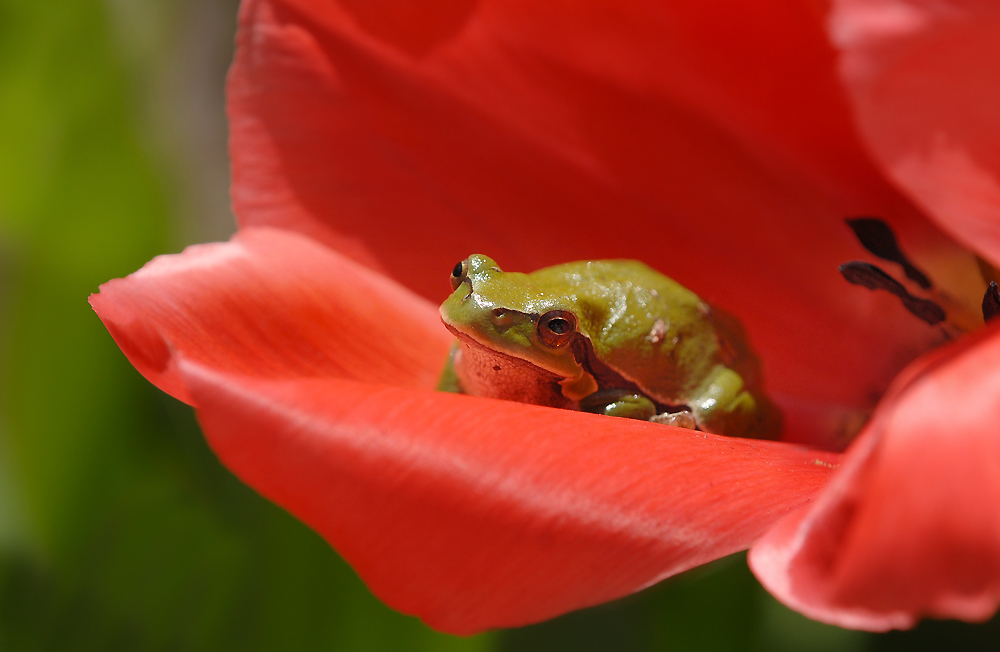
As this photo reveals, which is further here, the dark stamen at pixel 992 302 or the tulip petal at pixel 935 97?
the dark stamen at pixel 992 302

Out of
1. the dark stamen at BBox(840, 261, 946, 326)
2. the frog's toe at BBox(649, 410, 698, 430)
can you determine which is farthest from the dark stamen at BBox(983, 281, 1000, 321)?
the frog's toe at BBox(649, 410, 698, 430)

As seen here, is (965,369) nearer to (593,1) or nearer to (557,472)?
(557,472)

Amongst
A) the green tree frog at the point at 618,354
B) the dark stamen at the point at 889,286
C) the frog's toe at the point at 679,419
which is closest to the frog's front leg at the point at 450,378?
the green tree frog at the point at 618,354

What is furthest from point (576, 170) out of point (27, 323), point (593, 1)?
point (27, 323)

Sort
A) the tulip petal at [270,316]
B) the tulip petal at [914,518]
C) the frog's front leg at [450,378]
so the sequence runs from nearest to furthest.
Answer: the tulip petal at [914,518] < the tulip petal at [270,316] < the frog's front leg at [450,378]

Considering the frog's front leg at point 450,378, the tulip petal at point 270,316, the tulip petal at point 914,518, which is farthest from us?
the frog's front leg at point 450,378

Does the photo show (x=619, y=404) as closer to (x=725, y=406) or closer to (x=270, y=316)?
(x=725, y=406)

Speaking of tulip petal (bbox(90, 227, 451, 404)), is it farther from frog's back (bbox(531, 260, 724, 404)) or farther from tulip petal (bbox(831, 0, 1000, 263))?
tulip petal (bbox(831, 0, 1000, 263))

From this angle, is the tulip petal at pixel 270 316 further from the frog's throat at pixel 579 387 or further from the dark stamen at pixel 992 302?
the dark stamen at pixel 992 302
